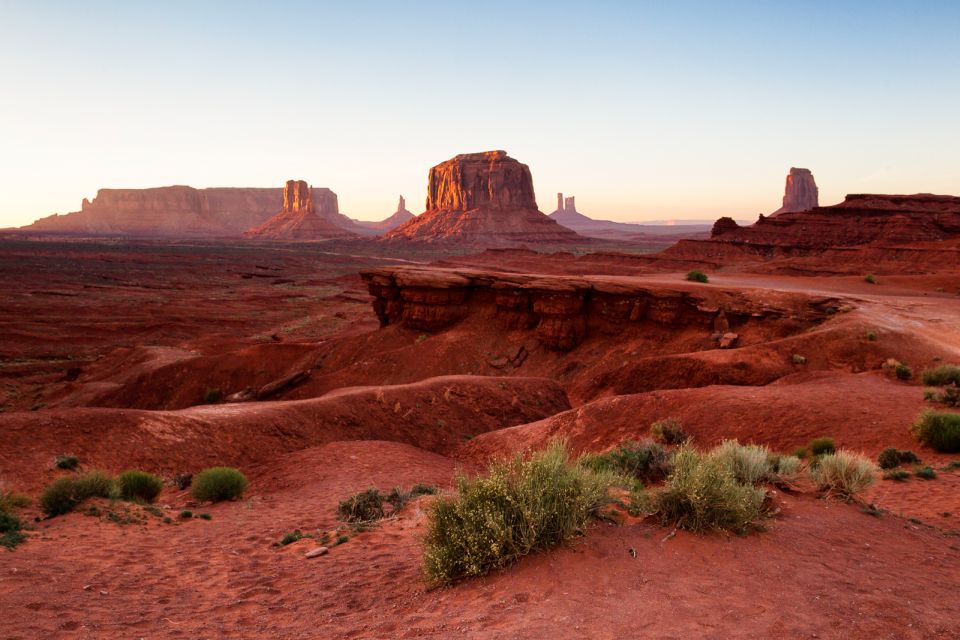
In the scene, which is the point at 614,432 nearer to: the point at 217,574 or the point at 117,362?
the point at 217,574

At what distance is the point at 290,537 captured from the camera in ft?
25.2

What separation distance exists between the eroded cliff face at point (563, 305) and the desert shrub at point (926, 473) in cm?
1266

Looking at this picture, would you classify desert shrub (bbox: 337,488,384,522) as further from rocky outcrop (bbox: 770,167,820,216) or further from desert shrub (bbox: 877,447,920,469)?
rocky outcrop (bbox: 770,167,820,216)

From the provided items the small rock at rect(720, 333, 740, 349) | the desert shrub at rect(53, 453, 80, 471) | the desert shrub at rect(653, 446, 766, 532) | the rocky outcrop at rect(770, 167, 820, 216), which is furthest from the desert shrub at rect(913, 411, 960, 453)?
the rocky outcrop at rect(770, 167, 820, 216)

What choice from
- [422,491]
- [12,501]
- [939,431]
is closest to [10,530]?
[12,501]

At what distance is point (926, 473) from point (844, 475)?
7.68 feet

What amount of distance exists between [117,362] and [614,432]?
27113 millimetres

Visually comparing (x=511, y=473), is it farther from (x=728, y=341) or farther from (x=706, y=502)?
(x=728, y=341)

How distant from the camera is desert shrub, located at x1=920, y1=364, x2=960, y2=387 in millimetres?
13500

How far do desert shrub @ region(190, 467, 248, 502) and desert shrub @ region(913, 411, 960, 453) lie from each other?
11.8 m

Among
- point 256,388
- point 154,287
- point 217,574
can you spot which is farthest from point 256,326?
point 217,574

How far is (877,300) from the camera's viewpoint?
24.0 metres

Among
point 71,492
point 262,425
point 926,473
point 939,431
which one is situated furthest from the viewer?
point 262,425

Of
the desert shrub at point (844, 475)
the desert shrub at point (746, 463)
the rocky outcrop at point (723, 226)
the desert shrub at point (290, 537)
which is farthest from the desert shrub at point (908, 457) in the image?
the rocky outcrop at point (723, 226)
